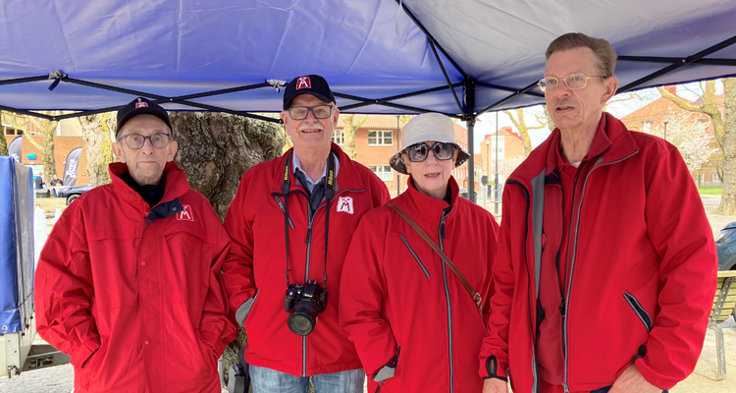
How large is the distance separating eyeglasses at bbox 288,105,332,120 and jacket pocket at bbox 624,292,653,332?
5.11 ft

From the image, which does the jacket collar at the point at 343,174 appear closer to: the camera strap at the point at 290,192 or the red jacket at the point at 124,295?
the camera strap at the point at 290,192

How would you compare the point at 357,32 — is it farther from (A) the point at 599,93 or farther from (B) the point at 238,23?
(A) the point at 599,93

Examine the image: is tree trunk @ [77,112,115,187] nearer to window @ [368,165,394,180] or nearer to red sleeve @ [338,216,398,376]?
red sleeve @ [338,216,398,376]

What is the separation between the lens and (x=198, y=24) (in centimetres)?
293

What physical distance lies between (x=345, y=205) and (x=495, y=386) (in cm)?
105

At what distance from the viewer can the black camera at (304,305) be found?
2.07 m

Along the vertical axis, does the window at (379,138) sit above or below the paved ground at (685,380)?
above

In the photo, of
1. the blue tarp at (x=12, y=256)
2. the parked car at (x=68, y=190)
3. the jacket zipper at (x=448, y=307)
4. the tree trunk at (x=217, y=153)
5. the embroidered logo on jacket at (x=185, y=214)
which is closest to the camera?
the jacket zipper at (x=448, y=307)

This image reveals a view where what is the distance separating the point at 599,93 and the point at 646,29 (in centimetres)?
106

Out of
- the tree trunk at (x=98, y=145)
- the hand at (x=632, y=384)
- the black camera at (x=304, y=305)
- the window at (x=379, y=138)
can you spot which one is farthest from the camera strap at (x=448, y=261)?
the window at (x=379, y=138)

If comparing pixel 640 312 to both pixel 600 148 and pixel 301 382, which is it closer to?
pixel 600 148

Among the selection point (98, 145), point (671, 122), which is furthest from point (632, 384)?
point (671, 122)

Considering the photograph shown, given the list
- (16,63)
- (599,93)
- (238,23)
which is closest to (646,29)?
(599,93)

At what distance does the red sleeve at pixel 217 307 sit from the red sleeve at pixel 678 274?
1.75 metres
